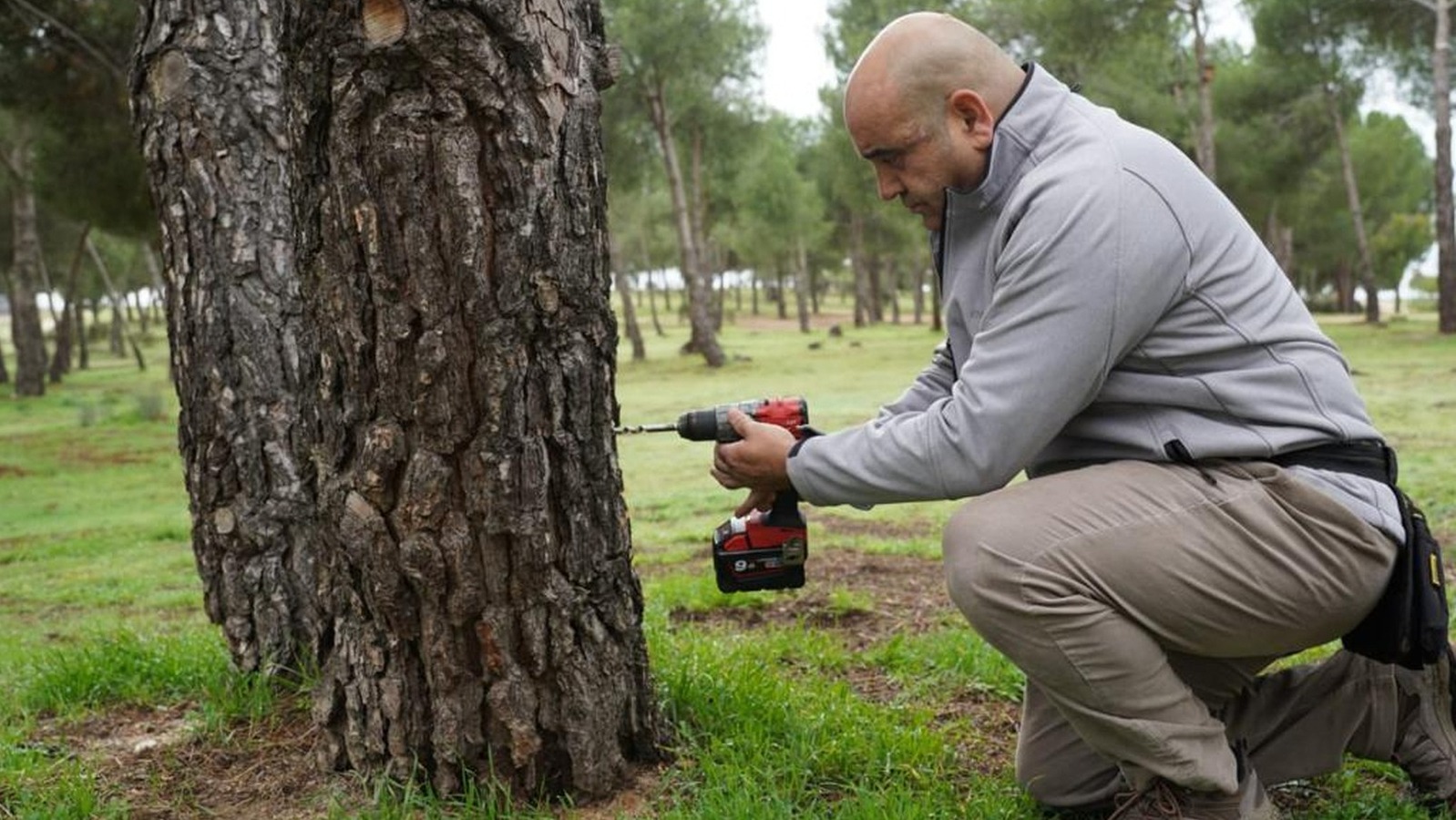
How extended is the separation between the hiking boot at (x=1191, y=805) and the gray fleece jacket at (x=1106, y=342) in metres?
0.66

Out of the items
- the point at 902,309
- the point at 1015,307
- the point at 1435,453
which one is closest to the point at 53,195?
the point at 1435,453

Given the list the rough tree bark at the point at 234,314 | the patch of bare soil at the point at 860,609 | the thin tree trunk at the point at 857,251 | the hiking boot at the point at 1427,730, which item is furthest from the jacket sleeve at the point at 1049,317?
the thin tree trunk at the point at 857,251

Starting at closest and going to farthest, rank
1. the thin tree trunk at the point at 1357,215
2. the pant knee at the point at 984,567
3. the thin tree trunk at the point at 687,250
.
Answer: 1. the pant knee at the point at 984,567
2. the thin tree trunk at the point at 687,250
3. the thin tree trunk at the point at 1357,215

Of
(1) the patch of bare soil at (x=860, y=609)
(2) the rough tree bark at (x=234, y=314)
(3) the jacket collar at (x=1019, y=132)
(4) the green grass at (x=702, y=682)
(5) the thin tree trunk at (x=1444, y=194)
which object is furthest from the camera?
(5) the thin tree trunk at (x=1444, y=194)

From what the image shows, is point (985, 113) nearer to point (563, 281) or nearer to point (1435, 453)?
point (563, 281)

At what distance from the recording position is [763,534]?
3.12m

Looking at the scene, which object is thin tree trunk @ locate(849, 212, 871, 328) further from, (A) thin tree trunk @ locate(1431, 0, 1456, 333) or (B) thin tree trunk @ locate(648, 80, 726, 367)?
(A) thin tree trunk @ locate(1431, 0, 1456, 333)

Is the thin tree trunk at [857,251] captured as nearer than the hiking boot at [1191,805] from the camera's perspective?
No

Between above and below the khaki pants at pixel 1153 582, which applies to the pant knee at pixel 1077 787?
below

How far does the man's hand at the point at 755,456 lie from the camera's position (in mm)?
2879

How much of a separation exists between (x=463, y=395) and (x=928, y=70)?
3.98 feet

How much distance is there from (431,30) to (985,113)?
1.18 m

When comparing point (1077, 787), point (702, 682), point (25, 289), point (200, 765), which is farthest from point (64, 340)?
point (1077, 787)

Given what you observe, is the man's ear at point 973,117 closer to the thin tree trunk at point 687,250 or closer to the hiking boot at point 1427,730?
the hiking boot at point 1427,730
